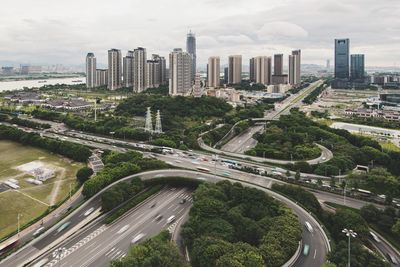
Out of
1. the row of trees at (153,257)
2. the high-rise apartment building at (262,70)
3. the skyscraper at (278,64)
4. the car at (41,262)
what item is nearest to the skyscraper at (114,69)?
the high-rise apartment building at (262,70)

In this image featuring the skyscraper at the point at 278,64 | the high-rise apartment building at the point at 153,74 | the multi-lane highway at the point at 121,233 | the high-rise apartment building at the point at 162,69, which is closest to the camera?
the multi-lane highway at the point at 121,233

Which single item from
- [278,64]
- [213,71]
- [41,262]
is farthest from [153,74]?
[41,262]

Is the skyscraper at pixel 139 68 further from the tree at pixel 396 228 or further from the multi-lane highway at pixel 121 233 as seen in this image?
the tree at pixel 396 228

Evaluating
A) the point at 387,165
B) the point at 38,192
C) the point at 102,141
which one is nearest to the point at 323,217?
the point at 387,165

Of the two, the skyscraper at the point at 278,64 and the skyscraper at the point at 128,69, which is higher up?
the skyscraper at the point at 278,64

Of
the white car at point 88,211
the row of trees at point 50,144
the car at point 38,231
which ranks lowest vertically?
the car at point 38,231

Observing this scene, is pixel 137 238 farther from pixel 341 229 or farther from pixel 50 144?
pixel 50 144

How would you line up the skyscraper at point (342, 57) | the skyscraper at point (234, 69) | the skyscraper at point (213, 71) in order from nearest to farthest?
1. the skyscraper at point (213, 71)
2. the skyscraper at point (234, 69)
3. the skyscraper at point (342, 57)
